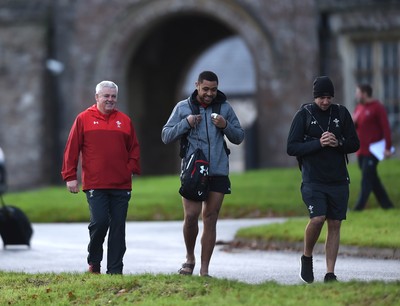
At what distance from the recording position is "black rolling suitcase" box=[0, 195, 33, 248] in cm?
1658

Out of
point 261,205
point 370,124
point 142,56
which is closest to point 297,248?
point 370,124

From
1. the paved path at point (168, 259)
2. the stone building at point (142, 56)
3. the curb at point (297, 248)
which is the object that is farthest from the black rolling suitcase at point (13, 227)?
the stone building at point (142, 56)

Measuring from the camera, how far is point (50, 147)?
103 ft

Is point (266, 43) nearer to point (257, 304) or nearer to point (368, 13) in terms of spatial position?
point (368, 13)

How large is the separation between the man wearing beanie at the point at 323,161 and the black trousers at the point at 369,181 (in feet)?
21.8

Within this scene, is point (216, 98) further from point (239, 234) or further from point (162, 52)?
point (162, 52)

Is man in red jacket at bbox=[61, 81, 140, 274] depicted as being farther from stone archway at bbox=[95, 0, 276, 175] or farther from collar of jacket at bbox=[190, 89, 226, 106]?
stone archway at bbox=[95, 0, 276, 175]

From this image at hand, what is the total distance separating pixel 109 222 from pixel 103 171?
51 cm

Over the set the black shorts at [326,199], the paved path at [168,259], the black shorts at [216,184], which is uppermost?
the black shorts at [216,184]

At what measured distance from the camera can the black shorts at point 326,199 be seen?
37.8 feet

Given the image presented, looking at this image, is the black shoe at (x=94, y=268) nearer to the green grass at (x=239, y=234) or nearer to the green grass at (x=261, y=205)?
the green grass at (x=239, y=234)

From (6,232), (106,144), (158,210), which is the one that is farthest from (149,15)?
(106,144)

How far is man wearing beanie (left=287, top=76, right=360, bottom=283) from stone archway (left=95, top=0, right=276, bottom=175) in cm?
1793

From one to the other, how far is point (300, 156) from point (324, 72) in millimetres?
17797
